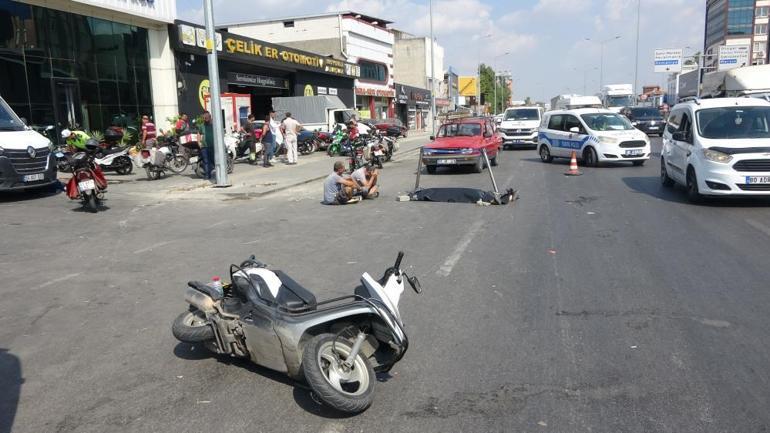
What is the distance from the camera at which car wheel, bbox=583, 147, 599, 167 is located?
19.1m

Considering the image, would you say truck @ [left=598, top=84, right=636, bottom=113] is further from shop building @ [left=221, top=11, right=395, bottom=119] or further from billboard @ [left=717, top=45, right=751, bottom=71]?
shop building @ [left=221, top=11, right=395, bottom=119]

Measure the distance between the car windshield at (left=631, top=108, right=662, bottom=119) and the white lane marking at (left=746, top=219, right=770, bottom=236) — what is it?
Result: 28.0 m

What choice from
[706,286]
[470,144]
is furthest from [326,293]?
[470,144]

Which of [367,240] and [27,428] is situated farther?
[367,240]

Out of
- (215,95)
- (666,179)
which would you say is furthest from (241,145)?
(666,179)

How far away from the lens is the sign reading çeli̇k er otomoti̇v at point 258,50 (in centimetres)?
2472

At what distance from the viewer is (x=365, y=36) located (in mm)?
53219

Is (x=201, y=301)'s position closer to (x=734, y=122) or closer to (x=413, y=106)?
(x=734, y=122)

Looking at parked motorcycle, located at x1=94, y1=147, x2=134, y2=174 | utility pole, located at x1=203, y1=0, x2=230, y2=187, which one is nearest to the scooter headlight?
utility pole, located at x1=203, y1=0, x2=230, y2=187

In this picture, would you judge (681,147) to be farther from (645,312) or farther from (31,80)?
(31,80)

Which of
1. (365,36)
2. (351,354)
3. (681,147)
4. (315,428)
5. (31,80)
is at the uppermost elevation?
(365,36)

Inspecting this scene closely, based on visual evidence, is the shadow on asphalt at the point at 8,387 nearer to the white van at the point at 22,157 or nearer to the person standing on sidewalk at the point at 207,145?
the white van at the point at 22,157

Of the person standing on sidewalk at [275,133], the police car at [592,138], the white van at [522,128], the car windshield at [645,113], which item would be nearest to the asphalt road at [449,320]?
the police car at [592,138]

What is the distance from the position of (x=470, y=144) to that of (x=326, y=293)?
12.6 m
